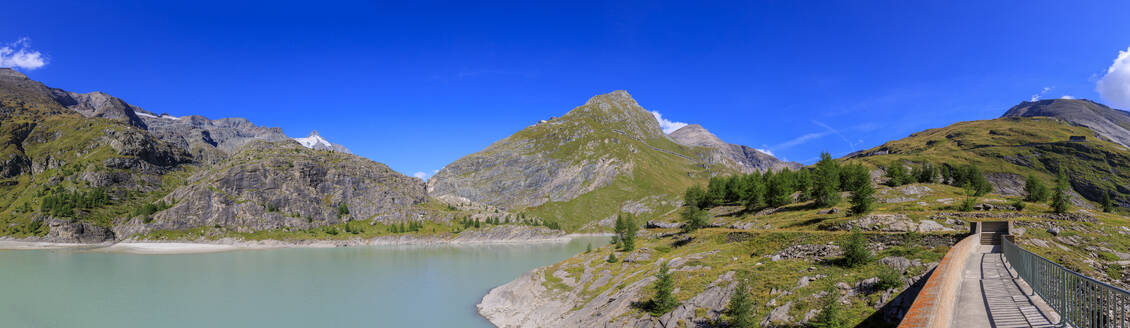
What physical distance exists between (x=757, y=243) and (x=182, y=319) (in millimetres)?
72371

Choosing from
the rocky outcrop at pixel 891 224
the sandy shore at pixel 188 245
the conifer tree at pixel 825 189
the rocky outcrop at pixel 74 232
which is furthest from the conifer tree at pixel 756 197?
the rocky outcrop at pixel 74 232

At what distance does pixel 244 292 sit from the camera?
7369cm

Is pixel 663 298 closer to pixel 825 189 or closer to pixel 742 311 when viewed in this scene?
pixel 742 311

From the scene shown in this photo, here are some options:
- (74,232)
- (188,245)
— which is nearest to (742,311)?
(188,245)

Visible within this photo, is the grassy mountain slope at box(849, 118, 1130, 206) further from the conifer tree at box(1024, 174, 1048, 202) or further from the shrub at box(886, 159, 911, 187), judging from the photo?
the conifer tree at box(1024, 174, 1048, 202)

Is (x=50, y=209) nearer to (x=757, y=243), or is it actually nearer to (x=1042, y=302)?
(x=757, y=243)

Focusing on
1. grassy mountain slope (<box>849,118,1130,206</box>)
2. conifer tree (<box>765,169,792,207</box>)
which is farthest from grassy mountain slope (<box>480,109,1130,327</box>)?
grassy mountain slope (<box>849,118,1130,206</box>)

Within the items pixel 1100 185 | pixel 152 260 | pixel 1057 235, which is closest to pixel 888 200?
pixel 1057 235

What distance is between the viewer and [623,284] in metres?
45.6

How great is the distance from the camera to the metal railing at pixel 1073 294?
10.0 metres

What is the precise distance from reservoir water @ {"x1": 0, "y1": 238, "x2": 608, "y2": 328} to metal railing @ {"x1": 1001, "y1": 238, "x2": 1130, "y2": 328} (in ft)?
163

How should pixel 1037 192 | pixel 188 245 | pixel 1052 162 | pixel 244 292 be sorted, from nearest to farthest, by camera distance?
pixel 1037 192 → pixel 244 292 → pixel 1052 162 → pixel 188 245

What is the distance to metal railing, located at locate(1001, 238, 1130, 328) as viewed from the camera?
32.9ft

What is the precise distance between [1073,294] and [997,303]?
3697 millimetres
